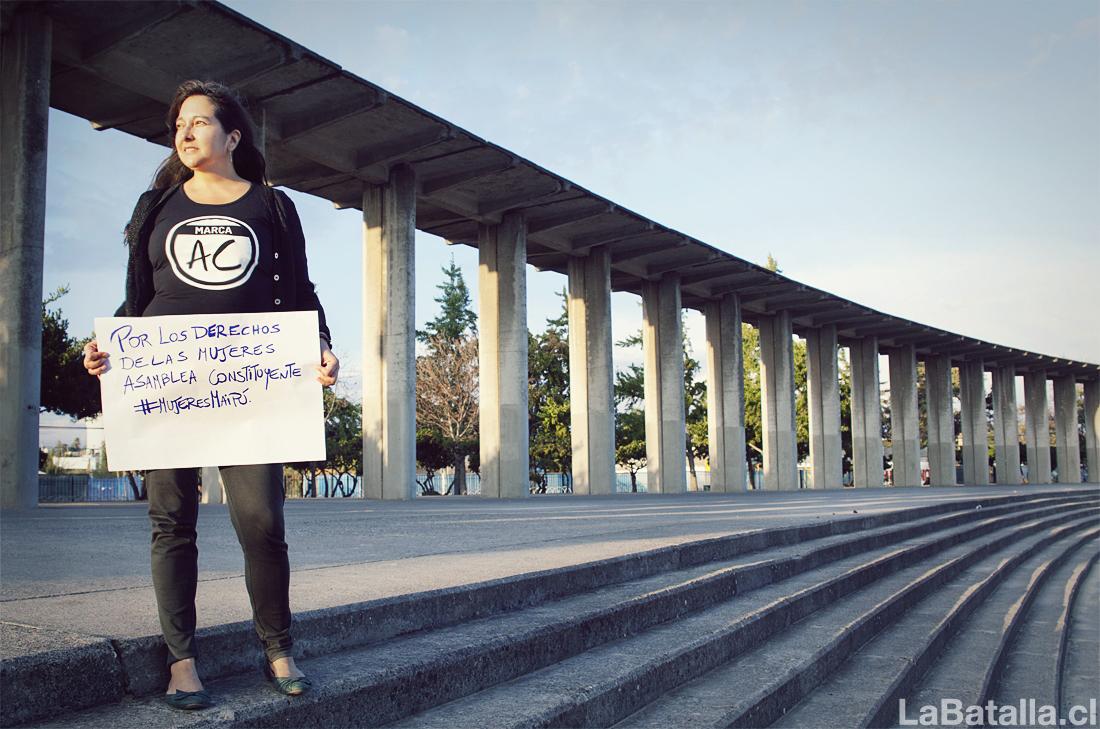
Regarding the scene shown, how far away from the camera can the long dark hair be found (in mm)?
2949

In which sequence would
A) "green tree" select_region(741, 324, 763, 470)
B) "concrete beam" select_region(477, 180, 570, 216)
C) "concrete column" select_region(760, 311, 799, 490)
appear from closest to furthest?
"concrete beam" select_region(477, 180, 570, 216) < "concrete column" select_region(760, 311, 799, 490) < "green tree" select_region(741, 324, 763, 470)

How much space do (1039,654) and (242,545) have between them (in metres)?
6.82

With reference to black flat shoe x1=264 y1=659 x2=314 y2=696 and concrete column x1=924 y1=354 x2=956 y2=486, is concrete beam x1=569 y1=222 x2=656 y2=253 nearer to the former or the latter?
black flat shoe x1=264 y1=659 x2=314 y2=696

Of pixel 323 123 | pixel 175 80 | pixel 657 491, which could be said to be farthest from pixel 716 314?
pixel 175 80

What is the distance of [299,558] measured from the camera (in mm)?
5621

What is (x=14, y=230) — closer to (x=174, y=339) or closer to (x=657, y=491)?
(x=174, y=339)

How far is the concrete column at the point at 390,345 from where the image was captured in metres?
19.2

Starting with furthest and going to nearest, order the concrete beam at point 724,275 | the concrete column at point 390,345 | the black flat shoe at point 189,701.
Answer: the concrete beam at point 724,275, the concrete column at point 390,345, the black flat shoe at point 189,701

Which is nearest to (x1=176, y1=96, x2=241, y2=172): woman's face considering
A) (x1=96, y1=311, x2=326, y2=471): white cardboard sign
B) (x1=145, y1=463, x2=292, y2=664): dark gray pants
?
(x1=96, y1=311, x2=326, y2=471): white cardboard sign

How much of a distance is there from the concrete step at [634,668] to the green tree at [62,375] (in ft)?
97.2

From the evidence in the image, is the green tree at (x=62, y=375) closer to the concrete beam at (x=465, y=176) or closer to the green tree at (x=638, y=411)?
the concrete beam at (x=465, y=176)

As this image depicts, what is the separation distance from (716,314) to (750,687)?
28.3 metres

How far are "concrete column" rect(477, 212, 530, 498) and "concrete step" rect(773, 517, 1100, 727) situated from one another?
1326cm

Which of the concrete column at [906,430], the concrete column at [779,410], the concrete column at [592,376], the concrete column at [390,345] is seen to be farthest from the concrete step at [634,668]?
the concrete column at [906,430]
